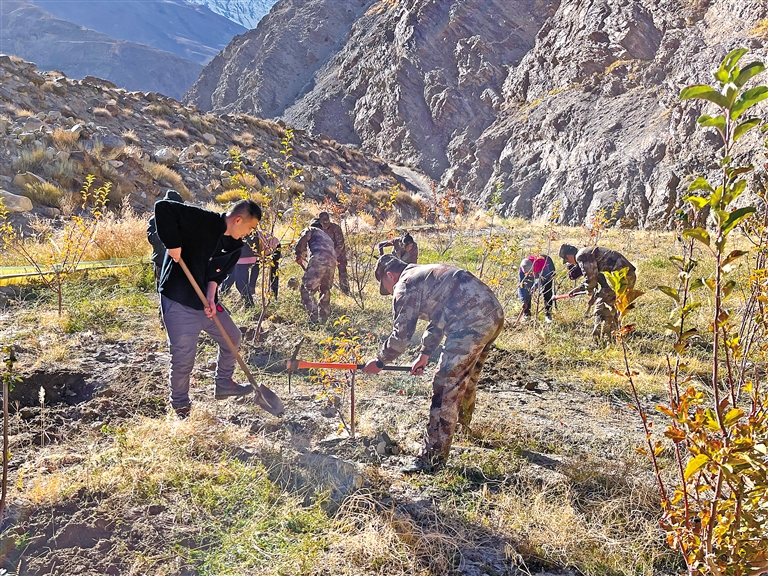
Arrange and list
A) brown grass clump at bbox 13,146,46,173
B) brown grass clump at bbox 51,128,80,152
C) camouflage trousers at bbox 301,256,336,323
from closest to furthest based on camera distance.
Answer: camouflage trousers at bbox 301,256,336,323
brown grass clump at bbox 13,146,46,173
brown grass clump at bbox 51,128,80,152

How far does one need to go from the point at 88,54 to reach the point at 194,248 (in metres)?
88.1

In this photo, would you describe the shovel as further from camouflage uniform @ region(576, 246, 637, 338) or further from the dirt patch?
camouflage uniform @ region(576, 246, 637, 338)

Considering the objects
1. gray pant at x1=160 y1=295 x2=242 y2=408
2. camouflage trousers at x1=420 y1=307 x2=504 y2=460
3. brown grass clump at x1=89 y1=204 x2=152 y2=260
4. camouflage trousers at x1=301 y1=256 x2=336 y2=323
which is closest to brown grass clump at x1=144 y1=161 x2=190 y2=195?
brown grass clump at x1=89 y1=204 x2=152 y2=260

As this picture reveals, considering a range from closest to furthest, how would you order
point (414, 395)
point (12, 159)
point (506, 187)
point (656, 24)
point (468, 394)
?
point (468, 394) < point (414, 395) < point (12, 159) < point (656, 24) < point (506, 187)

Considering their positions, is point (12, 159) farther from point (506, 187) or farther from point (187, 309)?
point (506, 187)

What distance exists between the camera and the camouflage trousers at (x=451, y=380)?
3277mm

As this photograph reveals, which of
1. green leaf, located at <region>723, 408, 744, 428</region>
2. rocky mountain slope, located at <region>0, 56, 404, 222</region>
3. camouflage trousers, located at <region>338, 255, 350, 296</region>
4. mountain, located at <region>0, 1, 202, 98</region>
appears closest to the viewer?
green leaf, located at <region>723, 408, 744, 428</region>

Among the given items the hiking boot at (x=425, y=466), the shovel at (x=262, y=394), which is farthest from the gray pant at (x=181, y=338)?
the hiking boot at (x=425, y=466)

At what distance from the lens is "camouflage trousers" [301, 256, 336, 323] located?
6.45m

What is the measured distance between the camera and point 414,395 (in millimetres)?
4598

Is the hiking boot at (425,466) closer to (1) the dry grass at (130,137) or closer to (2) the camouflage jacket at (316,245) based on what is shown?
(2) the camouflage jacket at (316,245)

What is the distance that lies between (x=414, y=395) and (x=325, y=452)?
4.48 ft

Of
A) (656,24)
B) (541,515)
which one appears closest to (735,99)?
(541,515)

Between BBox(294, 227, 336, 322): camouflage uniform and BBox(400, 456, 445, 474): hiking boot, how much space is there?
3451 mm
